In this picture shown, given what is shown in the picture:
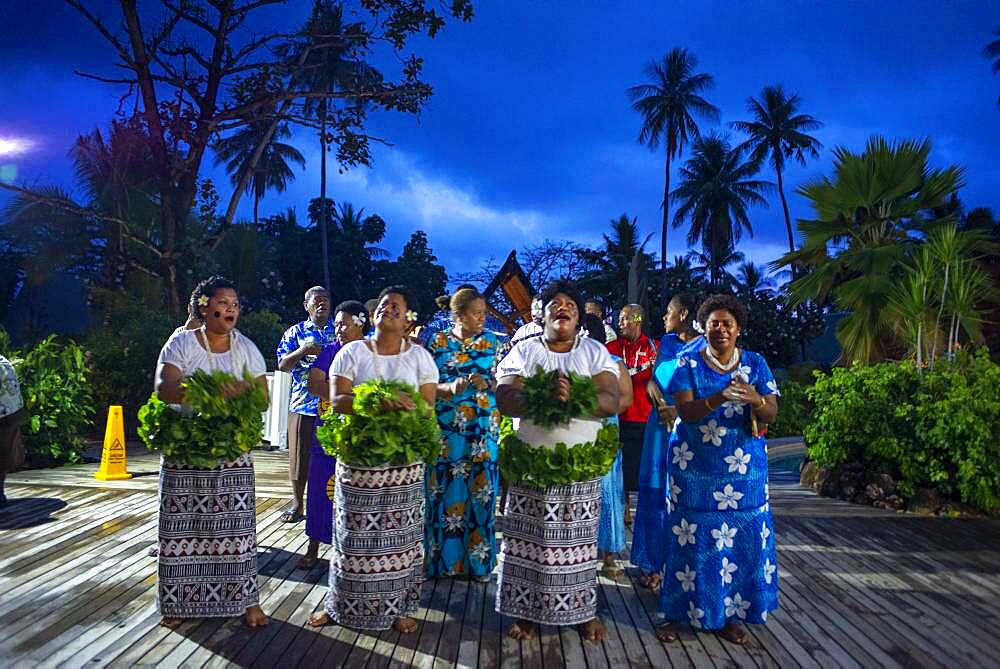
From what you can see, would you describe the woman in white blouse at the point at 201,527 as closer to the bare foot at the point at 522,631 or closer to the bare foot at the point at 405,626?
the bare foot at the point at 405,626

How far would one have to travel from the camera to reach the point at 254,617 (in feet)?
13.3

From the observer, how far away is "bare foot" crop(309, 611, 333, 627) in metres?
4.05

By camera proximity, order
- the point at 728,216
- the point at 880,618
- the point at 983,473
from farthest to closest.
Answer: the point at 728,216
the point at 983,473
the point at 880,618

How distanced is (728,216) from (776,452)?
2726cm

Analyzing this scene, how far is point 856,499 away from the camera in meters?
8.02

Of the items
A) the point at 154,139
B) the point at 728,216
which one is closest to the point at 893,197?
the point at 154,139

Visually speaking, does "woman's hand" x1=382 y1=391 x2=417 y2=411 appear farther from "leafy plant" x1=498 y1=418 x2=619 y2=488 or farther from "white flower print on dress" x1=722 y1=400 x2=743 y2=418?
"white flower print on dress" x1=722 y1=400 x2=743 y2=418

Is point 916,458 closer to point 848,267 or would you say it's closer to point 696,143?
point 848,267

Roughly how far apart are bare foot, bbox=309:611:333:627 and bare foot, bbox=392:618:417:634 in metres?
0.38

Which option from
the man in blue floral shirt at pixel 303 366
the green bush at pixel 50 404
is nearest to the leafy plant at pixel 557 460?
the man in blue floral shirt at pixel 303 366

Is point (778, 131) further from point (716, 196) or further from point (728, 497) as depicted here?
point (728, 497)

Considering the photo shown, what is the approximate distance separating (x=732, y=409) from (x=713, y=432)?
0.16m

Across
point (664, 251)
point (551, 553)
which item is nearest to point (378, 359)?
point (551, 553)

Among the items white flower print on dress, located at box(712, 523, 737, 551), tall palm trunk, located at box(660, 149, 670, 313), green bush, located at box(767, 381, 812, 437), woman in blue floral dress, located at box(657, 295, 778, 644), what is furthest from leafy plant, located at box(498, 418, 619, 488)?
tall palm trunk, located at box(660, 149, 670, 313)
